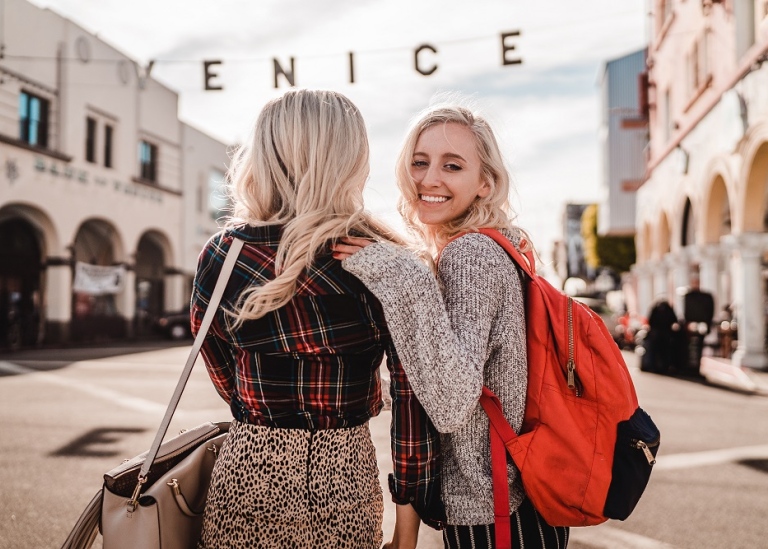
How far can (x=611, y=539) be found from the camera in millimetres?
3773

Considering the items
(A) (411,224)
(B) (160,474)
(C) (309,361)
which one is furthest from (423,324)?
(B) (160,474)

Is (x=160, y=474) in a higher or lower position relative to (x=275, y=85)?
lower

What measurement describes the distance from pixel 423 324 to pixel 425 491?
1.47 feet

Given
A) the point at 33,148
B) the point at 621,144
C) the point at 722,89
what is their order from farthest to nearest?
the point at 621,144 < the point at 33,148 < the point at 722,89

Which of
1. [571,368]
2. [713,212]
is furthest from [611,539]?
[713,212]

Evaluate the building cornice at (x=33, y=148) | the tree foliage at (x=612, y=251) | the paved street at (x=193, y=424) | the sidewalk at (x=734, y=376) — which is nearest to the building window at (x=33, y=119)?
the building cornice at (x=33, y=148)

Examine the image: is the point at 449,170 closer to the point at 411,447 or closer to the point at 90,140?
the point at 411,447

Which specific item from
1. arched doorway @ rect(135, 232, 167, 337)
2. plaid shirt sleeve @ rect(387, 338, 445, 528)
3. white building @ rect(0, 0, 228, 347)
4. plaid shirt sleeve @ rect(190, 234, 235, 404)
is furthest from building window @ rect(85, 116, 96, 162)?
plaid shirt sleeve @ rect(387, 338, 445, 528)

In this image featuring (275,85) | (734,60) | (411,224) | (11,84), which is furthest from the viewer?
(11,84)

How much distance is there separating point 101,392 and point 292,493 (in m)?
8.35

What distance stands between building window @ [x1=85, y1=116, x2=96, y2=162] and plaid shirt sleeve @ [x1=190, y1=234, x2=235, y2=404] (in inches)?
922

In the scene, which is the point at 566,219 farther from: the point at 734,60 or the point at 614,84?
the point at 734,60

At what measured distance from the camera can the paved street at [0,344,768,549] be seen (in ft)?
12.6

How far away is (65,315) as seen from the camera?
67.6 ft
